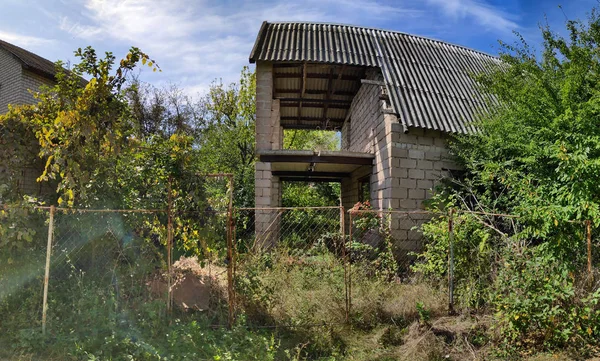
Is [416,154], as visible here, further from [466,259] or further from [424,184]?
[466,259]

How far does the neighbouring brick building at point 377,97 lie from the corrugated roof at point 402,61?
2 centimetres

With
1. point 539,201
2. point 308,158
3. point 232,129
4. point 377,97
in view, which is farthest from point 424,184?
point 232,129

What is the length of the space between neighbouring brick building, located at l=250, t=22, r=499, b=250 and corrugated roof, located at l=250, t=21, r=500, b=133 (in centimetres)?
2

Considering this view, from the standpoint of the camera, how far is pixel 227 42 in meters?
7.59

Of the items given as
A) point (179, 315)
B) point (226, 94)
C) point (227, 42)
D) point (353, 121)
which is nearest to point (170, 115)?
point (226, 94)

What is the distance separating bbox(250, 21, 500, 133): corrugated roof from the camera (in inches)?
311

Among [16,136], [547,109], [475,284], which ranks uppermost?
[547,109]

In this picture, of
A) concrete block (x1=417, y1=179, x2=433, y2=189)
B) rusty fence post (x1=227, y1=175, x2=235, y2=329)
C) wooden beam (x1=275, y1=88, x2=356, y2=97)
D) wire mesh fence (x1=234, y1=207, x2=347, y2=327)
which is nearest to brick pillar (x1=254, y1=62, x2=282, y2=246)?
wooden beam (x1=275, y1=88, x2=356, y2=97)

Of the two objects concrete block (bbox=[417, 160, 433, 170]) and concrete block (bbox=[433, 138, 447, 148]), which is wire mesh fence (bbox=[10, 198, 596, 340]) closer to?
concrete block (bbox=[417, 160, 433, 170])

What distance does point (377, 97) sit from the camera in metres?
8.74

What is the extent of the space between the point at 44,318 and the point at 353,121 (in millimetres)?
9052

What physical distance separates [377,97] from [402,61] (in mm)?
1343

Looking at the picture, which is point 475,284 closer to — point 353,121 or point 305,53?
point 305,53

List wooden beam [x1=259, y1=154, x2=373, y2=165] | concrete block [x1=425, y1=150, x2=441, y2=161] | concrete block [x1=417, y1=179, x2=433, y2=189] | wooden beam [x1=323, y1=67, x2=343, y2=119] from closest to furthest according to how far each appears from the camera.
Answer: concrete block [x1=417, y1=179, x2=433, y2=189]
concrete block [x1=425, y1=150, x2=441, y2=161]
wooden beam [x1=259, y1=154, x2=373, y2=165]
wooden beam [x1=323, y1=67, x2=343, y2=119]
